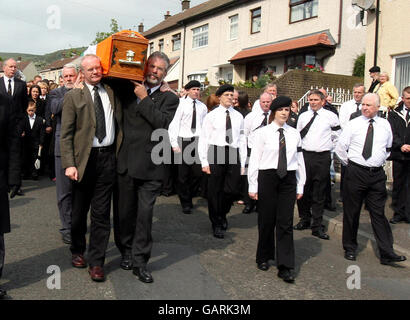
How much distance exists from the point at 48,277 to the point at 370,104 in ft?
14.3

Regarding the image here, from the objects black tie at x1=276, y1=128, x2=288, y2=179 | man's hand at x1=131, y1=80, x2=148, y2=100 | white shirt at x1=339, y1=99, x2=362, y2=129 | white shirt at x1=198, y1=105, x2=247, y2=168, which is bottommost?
black tie at x1=276, y1=128, x2=288, y2=179

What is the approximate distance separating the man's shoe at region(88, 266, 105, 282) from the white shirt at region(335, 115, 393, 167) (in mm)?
3483

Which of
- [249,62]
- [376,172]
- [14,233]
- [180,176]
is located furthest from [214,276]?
[249,62]

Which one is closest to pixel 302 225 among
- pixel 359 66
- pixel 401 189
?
pixel 401 189

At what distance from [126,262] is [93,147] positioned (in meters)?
1.31

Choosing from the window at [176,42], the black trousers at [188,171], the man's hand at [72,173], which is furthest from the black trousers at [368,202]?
the window at [176,42]

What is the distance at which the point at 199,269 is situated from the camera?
15.7 feet

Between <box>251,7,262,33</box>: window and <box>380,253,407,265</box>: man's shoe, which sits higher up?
<box>251,7,262,33</box>: window

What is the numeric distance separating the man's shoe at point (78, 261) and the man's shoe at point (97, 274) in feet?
1.11

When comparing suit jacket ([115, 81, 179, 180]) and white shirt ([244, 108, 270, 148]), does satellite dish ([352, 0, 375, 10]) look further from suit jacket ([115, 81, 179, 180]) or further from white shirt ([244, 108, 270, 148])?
suit jacket ([115, 81, 179, 180])

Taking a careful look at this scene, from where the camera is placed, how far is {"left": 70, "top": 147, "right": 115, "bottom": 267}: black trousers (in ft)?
14.3

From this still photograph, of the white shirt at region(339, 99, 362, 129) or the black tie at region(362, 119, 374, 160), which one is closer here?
the black tie at region(362, 119, 374, 160)

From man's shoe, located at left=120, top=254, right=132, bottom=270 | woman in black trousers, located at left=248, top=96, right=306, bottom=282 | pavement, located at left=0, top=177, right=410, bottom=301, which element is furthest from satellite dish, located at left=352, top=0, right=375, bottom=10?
man's shoe, located at left=120, top=254, right=132, bottom=270

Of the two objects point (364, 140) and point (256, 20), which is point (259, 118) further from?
point (256, 20)
